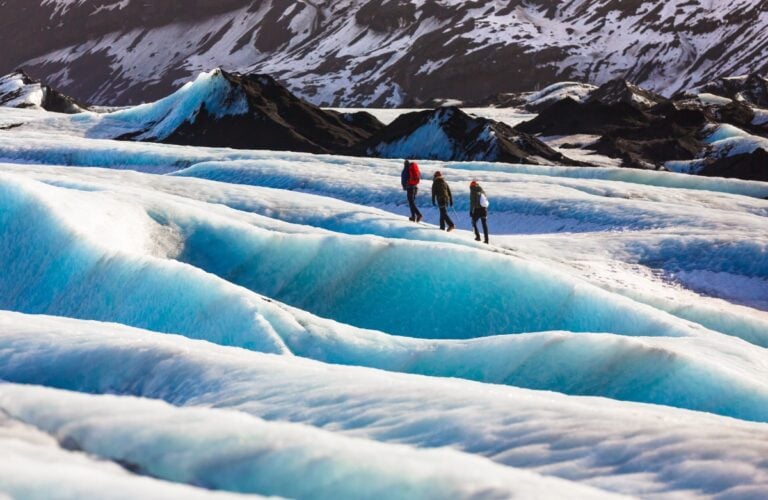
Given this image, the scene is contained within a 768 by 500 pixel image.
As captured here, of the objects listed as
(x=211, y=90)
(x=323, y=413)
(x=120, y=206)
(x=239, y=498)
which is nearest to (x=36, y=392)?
(x=323, y=413)

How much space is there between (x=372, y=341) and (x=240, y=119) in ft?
123

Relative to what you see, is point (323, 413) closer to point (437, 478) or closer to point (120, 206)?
point (437, 478)

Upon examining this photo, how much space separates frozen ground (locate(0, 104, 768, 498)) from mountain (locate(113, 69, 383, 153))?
1806 centimetres

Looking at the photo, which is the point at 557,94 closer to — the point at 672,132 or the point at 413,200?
the point at 672,132

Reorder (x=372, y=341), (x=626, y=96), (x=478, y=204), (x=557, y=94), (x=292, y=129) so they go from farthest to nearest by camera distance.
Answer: (x=557, y=94)
(x=626, y=96)
(x=292, y=129)
(x=478, y=204)
(x=372, y=341)

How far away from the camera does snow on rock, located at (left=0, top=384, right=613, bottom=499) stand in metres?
4.28

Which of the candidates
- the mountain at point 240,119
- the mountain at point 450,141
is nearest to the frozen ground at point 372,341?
the mountain at point 450,141

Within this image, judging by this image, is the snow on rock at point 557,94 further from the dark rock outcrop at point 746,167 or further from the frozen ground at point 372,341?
the frozen ground at point 372,341

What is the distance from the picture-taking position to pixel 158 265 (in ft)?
41.5

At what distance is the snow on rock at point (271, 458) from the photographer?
168 inches

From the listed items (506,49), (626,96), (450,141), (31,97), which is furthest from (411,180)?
(506,49)

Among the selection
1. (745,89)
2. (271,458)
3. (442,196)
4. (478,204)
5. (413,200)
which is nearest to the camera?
(271,458)

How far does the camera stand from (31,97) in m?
63.1

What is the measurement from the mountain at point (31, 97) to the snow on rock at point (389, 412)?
57881mm
